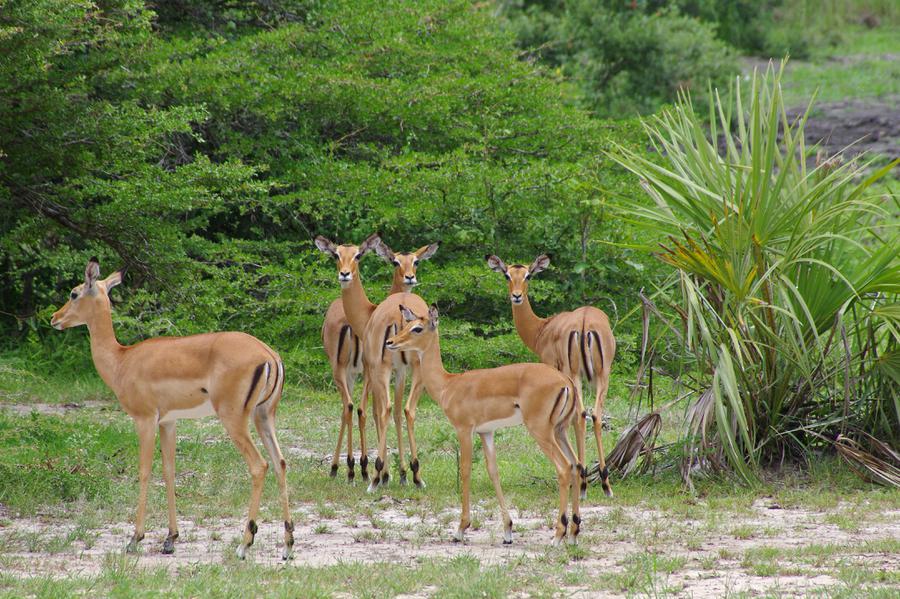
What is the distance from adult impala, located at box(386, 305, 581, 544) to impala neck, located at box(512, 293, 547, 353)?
176 cm

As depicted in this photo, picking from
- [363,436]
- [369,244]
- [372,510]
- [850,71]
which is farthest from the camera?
[850,71]

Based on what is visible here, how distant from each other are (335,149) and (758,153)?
7.17 meters

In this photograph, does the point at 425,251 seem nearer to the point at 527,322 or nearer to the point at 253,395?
the point at 527,322

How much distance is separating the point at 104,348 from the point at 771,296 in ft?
13.6

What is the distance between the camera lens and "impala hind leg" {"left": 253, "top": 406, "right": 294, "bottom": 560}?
6.22 metres

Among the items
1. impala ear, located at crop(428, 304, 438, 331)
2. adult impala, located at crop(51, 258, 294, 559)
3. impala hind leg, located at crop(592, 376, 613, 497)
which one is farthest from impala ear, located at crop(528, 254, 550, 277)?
adult impala, located at crop(51, 258, 294, 559)

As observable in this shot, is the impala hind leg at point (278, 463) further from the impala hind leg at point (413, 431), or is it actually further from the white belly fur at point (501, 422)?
the impala hind leg at point (413, 431)

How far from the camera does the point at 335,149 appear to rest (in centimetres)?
1409

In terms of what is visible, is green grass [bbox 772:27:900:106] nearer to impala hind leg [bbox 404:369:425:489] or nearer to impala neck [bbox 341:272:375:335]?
impala neck [bbox 341:272:375:335]

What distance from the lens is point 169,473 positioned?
659 centimetres

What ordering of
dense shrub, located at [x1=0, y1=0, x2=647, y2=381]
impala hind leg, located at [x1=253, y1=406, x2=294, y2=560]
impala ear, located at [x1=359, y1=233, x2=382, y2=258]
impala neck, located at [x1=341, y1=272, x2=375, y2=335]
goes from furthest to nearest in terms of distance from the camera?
dense shrub, located at [x1=0, y1=0, x2=647, y2=381]
impala ear, located at [x1=359, y1=233, x2=382, y2=258]
impala neck, located at [x1=341, y1=272, x2=375, y2=335]
impala hind leg, located at [x1=253, y1=406, x2=294, y2=560]

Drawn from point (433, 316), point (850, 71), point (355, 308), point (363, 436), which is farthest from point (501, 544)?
point (850, 71)

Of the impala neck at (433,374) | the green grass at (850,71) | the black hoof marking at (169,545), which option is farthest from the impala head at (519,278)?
the green grass at (850,71)

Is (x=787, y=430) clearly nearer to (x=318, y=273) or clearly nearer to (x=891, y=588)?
(x=891, y=588)
